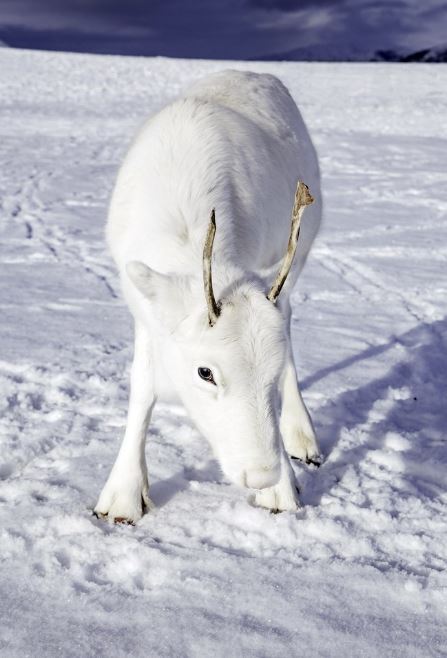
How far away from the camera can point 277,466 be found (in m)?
2.54

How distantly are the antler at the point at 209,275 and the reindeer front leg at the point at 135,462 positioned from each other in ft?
2.81

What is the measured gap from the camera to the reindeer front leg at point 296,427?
12.9 feet

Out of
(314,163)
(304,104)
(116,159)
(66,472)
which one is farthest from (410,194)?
(304,104)

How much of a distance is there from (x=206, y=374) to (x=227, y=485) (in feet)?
3.53

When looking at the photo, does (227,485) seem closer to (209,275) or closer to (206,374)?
(206,374)

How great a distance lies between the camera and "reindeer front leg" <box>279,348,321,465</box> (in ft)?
12.9

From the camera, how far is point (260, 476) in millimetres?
2504

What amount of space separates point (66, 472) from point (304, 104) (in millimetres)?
18447

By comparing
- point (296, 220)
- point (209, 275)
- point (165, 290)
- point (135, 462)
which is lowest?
point (135, 462)

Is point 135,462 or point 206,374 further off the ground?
point 206,374

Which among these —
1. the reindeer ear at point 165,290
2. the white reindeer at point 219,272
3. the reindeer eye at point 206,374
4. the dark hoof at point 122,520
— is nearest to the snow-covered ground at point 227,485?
the dark hoof at point 122,520

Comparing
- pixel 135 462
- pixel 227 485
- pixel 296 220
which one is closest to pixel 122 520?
pixel 135 462

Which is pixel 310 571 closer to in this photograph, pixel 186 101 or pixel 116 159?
pixel 186 101

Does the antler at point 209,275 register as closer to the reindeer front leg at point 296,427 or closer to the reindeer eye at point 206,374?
the reindeer eye at point 206,374
